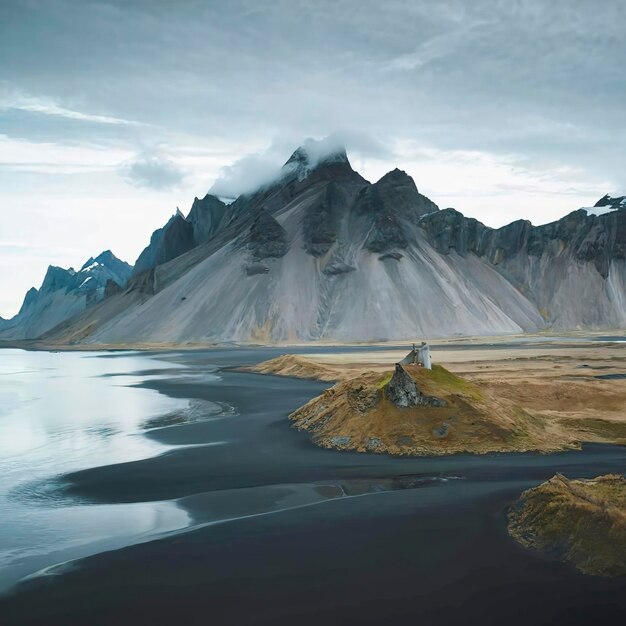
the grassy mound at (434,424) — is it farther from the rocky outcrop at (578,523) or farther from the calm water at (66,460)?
the rocky outcrop at (578,523)

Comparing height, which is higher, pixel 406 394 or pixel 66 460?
pixel 406 394

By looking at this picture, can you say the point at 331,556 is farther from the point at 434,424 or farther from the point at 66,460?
the point at 66,460

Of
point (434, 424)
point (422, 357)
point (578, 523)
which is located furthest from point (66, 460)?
point (578, 523)

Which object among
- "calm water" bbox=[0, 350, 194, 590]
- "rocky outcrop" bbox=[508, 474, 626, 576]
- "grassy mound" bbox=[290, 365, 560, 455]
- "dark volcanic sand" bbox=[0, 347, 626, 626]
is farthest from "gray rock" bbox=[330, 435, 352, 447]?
"rocky outcrop" bbox=[508, 474, 626, 576]

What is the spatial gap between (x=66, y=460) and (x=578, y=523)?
23.9 metres

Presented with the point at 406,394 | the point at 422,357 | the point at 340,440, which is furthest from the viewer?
the point at 422,357

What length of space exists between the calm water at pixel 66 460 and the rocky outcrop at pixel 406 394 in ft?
40.6

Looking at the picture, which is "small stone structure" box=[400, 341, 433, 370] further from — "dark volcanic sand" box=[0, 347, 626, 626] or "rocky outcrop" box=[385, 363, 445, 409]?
"dark volcanic sand" box=[0, 347, 626, 626]

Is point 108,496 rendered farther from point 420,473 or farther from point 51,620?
point 420,473

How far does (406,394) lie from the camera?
30156 millimetres

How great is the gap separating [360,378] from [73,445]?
1666cm

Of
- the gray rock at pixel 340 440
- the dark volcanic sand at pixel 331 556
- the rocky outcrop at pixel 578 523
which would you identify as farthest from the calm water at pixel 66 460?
the rocky outcrop at pixel 578 523

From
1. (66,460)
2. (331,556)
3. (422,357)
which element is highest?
(422,357)

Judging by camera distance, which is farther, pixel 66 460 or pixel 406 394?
pixel 406 394
